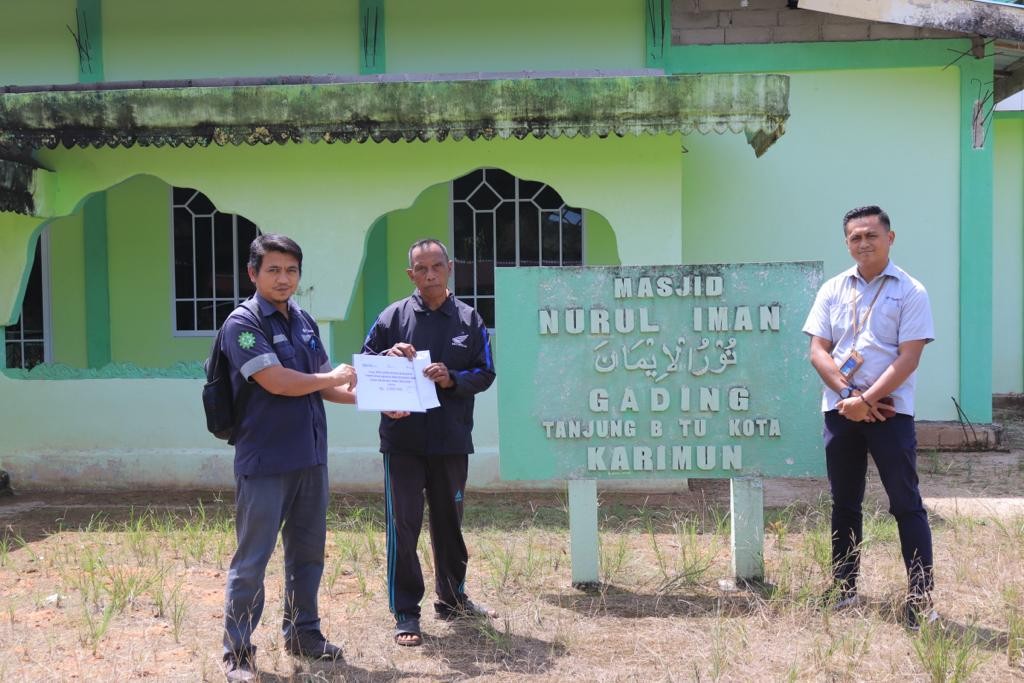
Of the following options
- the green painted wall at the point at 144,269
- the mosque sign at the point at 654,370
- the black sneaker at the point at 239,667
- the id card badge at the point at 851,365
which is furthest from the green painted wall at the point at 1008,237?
the black sneaker at the point at 239,667

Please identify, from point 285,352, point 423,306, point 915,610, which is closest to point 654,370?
point 423,306

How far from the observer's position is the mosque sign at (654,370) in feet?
16.1

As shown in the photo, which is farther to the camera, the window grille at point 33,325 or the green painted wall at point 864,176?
the window grille at point 33,325

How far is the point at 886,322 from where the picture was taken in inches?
166

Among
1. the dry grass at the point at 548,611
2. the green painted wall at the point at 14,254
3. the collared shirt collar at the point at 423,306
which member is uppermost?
the green painted wall at the point at 14,254

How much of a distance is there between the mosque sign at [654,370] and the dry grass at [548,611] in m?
0.60

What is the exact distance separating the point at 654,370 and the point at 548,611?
1.34m

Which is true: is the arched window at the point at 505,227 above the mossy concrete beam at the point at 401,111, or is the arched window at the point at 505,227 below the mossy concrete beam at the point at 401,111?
below

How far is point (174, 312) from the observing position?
985cm

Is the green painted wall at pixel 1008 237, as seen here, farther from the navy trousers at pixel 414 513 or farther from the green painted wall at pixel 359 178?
the navy trousers at pixel 414 513

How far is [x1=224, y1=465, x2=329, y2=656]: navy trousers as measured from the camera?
371cm

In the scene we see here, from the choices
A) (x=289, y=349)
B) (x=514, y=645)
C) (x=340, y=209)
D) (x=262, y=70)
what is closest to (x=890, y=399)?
(x=514, y=645)

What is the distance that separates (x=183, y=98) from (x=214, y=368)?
3940 millimetres

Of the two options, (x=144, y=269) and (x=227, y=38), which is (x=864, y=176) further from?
(x=144, y=269)
